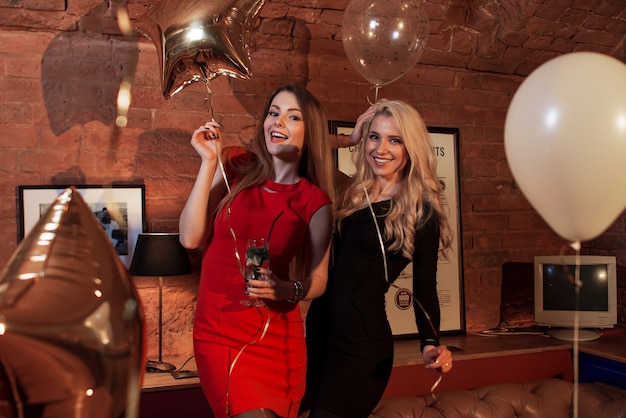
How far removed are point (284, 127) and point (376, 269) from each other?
52cm

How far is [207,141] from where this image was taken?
165 cm

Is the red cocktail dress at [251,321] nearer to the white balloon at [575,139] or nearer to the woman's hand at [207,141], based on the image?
the woman's hand at [207,141]

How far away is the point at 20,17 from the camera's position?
2500mm

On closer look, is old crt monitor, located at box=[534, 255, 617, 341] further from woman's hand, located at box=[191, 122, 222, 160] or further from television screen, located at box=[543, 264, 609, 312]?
woman's hand, located at box=[191, 122, 222, 160]

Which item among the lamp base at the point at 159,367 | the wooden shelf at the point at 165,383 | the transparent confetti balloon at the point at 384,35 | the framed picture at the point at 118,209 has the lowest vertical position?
the wooden shelf at the point at 165,383

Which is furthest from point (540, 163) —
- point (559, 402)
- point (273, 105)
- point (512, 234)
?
point (512, 234)

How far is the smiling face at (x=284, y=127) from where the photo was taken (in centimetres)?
→ 172

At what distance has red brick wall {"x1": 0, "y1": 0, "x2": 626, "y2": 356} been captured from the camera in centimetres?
256

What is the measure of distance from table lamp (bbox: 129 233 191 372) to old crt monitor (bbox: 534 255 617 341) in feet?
6.66

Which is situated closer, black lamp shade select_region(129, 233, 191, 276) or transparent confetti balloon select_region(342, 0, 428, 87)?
transparent confetti balloon select_region(342, 0, 428, 87)

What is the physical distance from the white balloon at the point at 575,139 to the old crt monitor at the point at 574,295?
2.30 m

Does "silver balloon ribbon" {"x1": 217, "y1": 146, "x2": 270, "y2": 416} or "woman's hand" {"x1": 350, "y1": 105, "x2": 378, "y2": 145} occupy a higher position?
"woman's hand" {"x1": 350, "y1": 105, "x2": 378, "y2": 145}

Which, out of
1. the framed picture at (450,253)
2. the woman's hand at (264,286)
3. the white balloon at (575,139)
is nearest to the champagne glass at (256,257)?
the woman's hand at (264,286)

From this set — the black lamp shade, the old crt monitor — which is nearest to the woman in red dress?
the black lamp shade
